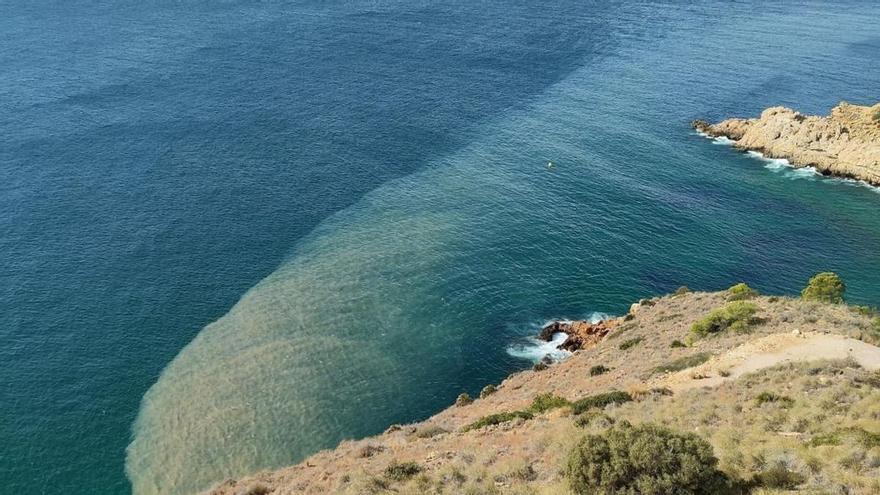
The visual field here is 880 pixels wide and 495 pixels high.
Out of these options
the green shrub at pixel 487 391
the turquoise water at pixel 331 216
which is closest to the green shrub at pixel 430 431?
the green shrub at pixel 487 391

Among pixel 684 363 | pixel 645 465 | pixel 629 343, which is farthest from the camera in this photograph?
pixel 629 343

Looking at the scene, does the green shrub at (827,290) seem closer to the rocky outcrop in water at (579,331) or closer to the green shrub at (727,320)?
the green shrub at (727,320)

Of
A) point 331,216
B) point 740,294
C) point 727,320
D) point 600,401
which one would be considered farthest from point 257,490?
point 331,216

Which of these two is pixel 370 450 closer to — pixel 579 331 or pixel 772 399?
pixel 772 399

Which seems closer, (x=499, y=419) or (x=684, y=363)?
(x=499, y=419)

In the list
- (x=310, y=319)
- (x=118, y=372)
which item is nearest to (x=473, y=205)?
(x=310, y=319)

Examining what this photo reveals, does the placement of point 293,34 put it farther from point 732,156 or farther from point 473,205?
point 732,156
